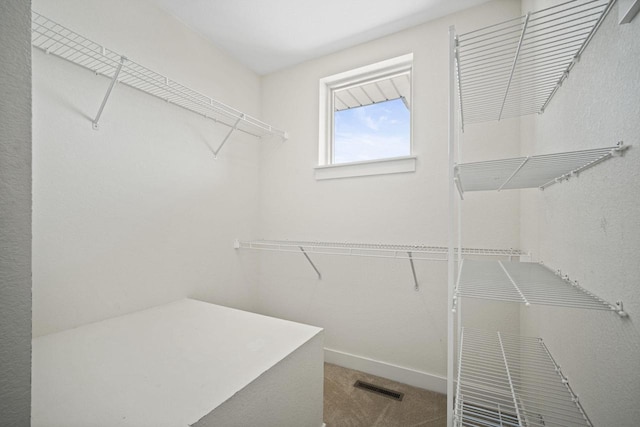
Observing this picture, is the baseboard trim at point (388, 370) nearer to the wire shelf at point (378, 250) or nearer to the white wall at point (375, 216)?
the white wall at point (375, 216)

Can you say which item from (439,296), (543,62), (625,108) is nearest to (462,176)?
(625,108)

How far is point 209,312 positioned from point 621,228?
157 centimetres

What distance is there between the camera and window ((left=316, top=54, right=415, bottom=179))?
188cm

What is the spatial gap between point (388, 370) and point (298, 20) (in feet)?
7.33

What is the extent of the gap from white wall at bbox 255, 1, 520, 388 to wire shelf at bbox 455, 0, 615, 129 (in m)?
0.24

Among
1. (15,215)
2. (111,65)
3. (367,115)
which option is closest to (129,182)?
(111,65)

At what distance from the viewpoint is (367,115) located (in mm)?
2117

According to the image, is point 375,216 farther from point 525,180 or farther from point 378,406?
point 378,406

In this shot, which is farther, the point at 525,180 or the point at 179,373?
the point at 525,180

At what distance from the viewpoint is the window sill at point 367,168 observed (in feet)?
5.65

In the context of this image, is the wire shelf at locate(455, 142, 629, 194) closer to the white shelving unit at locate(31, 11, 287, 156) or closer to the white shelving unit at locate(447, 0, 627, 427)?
the white shelving unit at locate(447, 0, 627, 427)

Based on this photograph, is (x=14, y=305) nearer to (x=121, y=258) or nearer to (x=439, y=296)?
(x=121, y=258)

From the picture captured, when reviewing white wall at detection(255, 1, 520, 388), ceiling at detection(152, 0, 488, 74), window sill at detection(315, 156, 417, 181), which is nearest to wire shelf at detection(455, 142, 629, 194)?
white wall at detection(255, 1, 520, 388)

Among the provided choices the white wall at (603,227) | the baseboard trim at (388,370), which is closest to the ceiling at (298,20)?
the white wall at (603,227)
